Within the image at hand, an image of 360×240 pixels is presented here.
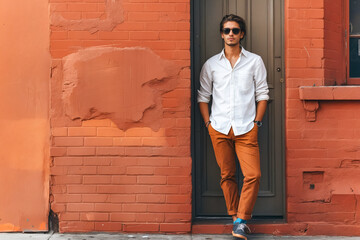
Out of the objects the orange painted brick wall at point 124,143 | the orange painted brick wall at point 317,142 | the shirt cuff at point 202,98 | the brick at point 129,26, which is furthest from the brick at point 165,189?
the brick at point 129,26

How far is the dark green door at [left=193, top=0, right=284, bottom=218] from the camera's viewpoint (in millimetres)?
5215

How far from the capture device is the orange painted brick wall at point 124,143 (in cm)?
498

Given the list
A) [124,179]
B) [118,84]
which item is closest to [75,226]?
[124,179]

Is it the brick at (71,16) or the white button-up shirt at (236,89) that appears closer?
the white button-up shirt at (236,89)

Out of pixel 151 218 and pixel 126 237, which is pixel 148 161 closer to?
pixel 151 218

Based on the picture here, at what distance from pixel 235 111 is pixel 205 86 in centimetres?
43

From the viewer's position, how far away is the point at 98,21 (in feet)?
16.3

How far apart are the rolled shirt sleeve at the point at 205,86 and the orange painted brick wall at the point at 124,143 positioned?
5.8 inches

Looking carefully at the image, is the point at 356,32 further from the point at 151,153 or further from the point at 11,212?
the point at 11,212

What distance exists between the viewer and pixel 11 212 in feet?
16.6

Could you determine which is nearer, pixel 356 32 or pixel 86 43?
pixel 86 43

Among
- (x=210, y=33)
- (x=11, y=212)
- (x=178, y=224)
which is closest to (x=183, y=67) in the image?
(x=210, y=33)

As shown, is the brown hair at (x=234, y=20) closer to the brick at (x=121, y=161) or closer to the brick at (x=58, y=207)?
the brick at (x=121, y=161)

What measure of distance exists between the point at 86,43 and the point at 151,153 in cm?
128
